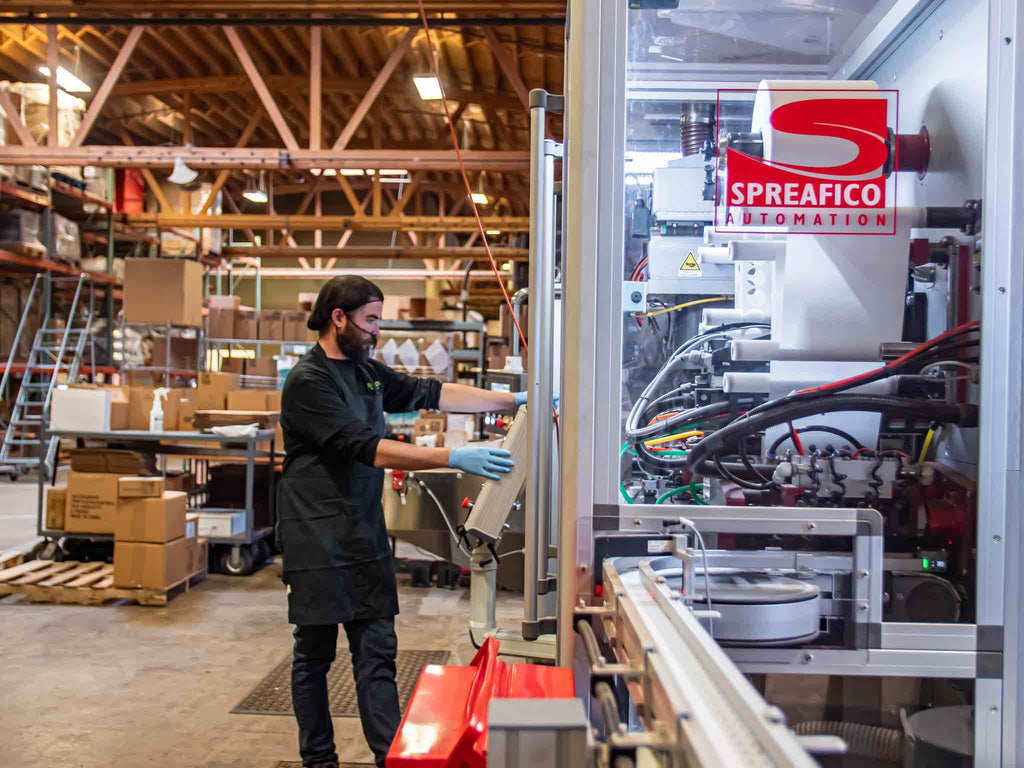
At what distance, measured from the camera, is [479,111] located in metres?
10.9

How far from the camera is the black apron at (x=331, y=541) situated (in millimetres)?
2428

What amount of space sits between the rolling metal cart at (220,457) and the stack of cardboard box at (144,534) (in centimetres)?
48

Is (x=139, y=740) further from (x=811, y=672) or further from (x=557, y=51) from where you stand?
(x=557, y=51)

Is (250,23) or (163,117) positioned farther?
(163,117)

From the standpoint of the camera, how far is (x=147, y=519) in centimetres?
476

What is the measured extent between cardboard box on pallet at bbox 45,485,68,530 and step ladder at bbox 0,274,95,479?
369 centimetres

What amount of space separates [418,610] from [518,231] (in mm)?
5982

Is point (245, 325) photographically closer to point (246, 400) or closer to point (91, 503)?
point (246, 400)

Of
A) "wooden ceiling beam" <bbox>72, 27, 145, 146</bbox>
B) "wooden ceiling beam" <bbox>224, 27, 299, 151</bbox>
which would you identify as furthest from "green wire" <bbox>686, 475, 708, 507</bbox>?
"wooden ceiling beam" <bbox>72, 27, 145, 146</bbox>

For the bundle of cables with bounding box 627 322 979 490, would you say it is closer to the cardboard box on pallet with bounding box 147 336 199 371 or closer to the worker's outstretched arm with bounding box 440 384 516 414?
the worker's outstretched arm with bounding box 440 384 516 414

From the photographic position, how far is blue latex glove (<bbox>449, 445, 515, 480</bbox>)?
7.18 ft

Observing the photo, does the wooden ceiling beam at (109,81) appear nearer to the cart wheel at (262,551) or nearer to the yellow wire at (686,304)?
the cart wheel at (262,551)

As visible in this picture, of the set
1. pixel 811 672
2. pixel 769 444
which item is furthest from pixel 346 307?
pixel 811 672

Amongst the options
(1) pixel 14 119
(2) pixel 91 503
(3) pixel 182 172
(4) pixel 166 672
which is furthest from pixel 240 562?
(1) pixel 14 119
